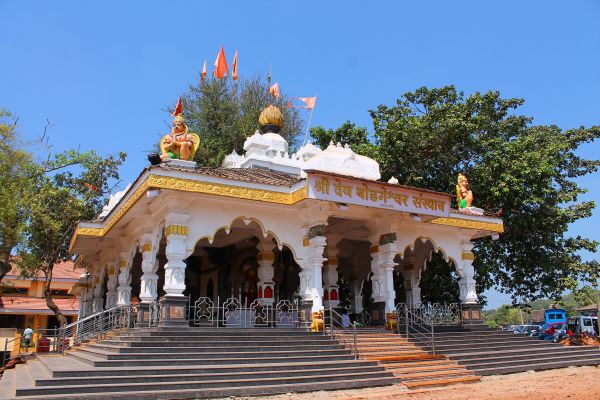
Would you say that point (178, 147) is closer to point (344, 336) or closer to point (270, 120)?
point (344, 336)

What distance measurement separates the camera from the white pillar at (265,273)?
46.4ft

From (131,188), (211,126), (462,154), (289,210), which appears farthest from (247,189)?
(211,126)

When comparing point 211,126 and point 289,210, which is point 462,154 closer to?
point 289,210

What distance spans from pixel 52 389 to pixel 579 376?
34.6ft

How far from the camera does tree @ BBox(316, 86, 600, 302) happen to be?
758 inches

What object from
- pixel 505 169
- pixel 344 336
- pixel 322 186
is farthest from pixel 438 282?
pixel 322 186

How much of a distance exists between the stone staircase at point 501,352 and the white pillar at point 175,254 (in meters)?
6.14

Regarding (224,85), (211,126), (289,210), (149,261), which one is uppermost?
(224,85)

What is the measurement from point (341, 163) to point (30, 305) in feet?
94.4

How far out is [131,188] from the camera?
12.0 metres

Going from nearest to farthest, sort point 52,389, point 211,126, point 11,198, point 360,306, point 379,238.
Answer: point 52,389 → point 379,238 → point 360,306 → point 11,198 → point 211,126

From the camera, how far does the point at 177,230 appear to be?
11.2m

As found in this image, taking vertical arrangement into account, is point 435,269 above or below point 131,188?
below

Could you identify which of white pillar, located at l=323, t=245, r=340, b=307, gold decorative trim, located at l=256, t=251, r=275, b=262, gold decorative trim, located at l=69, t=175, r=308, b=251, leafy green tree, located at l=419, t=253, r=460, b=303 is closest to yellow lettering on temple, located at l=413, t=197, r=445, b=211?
gold decorative trim, located at l=69, t=175, r=308, b=251
